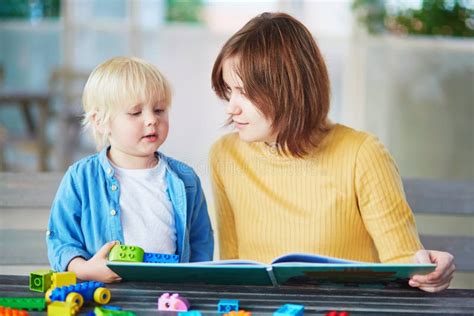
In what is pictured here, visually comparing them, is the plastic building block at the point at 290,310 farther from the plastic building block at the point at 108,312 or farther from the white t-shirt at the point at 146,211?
the white t-shirt at the point at 146,211

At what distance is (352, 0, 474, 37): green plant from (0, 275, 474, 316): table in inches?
175

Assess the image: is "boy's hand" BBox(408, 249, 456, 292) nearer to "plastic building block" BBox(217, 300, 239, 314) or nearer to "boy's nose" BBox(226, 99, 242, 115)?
"plastic building block" BBox(217, 300, 239, 314)

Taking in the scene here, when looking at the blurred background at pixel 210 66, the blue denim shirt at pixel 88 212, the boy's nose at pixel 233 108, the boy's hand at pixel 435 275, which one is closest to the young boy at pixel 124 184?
the blue denim shirt at pixel 88 212

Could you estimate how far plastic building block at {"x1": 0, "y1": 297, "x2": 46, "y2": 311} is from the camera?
1.35m

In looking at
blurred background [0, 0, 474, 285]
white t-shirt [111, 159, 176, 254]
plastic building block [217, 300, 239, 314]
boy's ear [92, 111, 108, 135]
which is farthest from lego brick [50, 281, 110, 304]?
blurred background [0, 0, 474, 285]

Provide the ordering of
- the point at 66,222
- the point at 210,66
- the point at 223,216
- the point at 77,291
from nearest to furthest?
the point at 77,291 → the point at 66,222 → the point at 223,216 → the point at 210,66

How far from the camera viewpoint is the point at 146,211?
175cm

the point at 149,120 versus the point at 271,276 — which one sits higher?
the point at 149,120

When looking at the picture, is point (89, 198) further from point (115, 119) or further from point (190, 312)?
point (190, 312)

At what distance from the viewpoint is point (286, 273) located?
1.41m

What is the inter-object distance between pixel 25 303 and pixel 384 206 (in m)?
0.76

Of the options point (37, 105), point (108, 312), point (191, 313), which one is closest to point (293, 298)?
point (191, 313)

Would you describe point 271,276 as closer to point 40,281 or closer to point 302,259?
point 302,259

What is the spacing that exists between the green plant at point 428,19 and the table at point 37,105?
236cm
